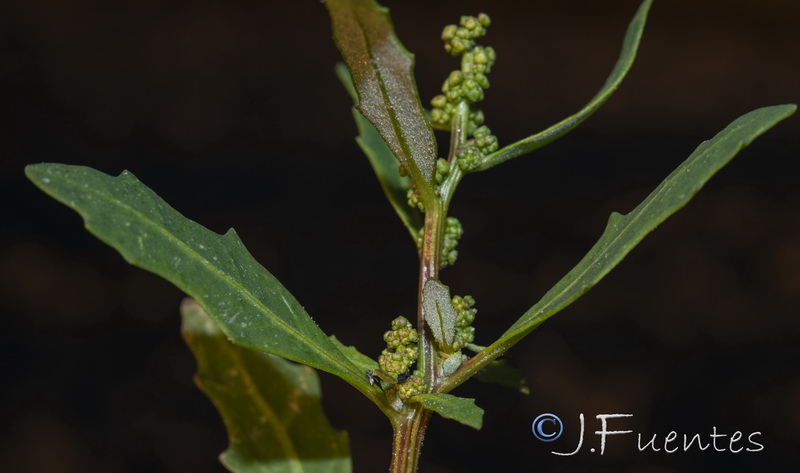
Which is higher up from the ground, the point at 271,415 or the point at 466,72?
the point at 466,72

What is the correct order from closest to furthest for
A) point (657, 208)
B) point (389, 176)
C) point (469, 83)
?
point (657, 208), point (469, 83), point (389, 176)

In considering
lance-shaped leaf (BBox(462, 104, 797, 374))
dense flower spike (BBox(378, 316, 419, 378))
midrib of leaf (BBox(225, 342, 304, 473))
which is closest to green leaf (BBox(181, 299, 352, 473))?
midrib of leaf (BBox(225, 342, 304, 473))

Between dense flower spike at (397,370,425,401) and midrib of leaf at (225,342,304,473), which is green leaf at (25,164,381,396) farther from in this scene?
midrib of leaf at (225,342,304,473)

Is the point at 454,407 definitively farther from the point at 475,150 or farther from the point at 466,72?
the point at 466,72

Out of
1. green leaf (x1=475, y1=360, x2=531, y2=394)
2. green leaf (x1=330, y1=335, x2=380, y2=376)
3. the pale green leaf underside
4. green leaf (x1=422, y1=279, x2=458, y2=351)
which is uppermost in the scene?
the pale green leaf underside

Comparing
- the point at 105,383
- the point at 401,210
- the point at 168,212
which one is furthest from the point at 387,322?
the point at 168,212

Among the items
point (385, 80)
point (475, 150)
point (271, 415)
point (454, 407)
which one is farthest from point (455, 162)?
point (271, 415)

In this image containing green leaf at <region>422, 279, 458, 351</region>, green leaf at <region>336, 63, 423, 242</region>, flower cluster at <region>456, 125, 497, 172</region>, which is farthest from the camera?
green leaf at <region>336, 63, 423, 242</region>
